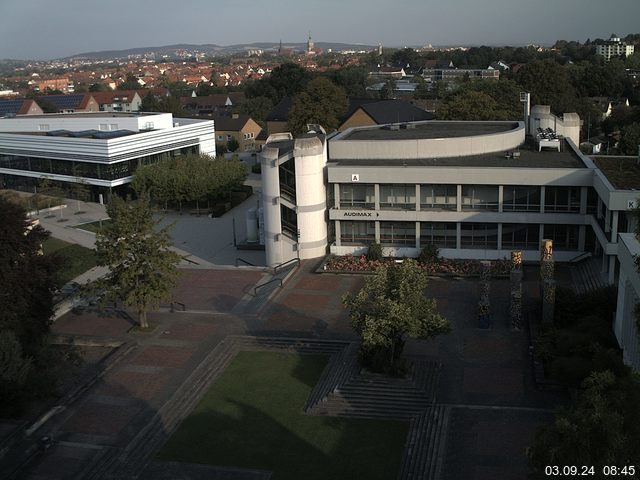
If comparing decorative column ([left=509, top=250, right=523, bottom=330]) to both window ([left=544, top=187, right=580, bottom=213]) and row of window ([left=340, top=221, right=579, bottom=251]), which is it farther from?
window ([left=544, top=187, right=580, bottom=213])

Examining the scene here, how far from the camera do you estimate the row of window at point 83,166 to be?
2345 inches

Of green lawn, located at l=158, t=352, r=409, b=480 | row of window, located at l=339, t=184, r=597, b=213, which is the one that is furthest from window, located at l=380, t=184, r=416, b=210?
green lawn, located at l=158, t=352, r=409, b=480

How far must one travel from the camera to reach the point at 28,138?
212ft

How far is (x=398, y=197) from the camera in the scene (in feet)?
124

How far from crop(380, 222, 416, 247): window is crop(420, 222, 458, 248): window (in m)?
0.54

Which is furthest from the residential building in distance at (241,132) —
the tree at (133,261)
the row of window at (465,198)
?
the tree at (133,261)

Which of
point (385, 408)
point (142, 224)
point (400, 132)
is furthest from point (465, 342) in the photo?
point (400, 132)

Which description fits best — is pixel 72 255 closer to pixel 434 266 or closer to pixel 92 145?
pixel 92 145

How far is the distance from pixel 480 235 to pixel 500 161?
4565mm

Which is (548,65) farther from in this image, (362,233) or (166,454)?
(166,454)

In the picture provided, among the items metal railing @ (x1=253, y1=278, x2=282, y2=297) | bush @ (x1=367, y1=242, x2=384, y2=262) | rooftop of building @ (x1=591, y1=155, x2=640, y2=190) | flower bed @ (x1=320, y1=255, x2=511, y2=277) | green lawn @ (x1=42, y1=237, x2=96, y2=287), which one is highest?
rooftop of building @ (x1=591, y1=155, x2=640, y2=190)

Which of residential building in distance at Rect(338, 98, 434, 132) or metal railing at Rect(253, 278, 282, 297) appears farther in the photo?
residential building in distance at Rect(338, 98, 434, 132)

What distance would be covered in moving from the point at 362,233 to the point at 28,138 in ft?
129

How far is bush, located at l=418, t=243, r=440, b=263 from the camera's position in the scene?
36500 millimetres
